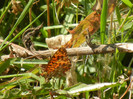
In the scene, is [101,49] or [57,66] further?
[101,49]

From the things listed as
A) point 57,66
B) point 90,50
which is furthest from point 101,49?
point 57,66

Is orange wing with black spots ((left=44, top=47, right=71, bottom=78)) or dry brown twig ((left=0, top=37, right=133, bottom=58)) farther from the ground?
dry brown twig ((left=0, top=37, right=133, bottom=58))

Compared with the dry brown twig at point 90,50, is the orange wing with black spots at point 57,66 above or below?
below

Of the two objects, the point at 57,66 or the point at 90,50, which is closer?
the point at 57,66

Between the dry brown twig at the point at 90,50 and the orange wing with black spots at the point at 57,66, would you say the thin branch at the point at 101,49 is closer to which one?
the dry brown twig at the point at 90,50

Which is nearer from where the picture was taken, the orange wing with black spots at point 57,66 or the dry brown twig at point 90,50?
the orange wing with black spots at point 57,66

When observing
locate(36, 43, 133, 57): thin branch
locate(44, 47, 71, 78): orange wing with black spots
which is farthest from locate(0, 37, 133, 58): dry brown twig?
locate(44, 47, 71, 78): orange wing with black spots

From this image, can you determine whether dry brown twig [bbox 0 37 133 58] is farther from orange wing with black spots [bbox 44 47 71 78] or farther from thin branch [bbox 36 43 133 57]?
orange wing with black spots [bbox 44 47 71 78]

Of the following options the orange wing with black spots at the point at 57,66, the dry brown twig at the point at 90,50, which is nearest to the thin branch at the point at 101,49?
the dry brown twig at the point at 90,50

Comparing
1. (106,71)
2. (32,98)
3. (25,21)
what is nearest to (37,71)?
(32,98)

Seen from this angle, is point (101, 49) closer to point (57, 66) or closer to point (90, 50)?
point (90, 50)

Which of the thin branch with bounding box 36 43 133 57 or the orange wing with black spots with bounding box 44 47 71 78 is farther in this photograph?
the thin branch with bounding box 36 43 133 57
